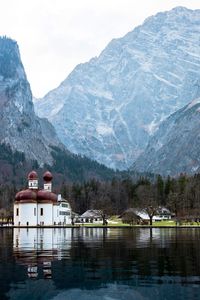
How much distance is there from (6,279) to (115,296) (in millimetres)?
9513

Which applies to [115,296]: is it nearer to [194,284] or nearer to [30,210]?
[194,284]

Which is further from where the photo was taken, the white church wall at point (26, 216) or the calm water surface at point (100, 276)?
the white church wall at point (26, 216)

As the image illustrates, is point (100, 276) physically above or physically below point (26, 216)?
below

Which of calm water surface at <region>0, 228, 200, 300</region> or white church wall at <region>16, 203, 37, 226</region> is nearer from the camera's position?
calm water surface at <region>0, 228, 200, 300</region>

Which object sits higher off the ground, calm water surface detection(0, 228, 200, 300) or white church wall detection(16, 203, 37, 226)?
white church wall detection(16, 203, 37, 226)

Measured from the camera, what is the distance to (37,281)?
40.6 metres

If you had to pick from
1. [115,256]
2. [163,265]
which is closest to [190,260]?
[163,265]

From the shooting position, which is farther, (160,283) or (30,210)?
(30,210)

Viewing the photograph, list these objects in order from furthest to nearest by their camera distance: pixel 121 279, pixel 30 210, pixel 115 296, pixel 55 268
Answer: pixel 30 210 < pixel 55 268 < pixel 121 279 < pixel 115 296

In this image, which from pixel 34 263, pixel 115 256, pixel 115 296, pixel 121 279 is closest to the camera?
pixel 115 296

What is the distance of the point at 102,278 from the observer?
4266 cm

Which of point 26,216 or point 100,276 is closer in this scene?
point 100,276

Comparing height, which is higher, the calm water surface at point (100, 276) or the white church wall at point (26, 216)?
the white church wall at point (26, 216)

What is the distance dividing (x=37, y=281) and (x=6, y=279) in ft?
8.27
